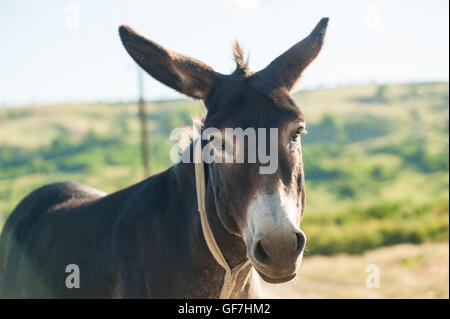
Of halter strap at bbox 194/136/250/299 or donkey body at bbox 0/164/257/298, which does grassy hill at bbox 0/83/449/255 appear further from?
halter strap at bbox 194/136/250/299

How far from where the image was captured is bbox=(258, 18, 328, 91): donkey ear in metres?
3.22

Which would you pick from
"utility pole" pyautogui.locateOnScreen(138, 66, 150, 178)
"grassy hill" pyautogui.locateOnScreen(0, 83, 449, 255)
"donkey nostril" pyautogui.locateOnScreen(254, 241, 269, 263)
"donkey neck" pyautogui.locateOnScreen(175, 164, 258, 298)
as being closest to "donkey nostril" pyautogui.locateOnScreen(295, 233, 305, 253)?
"donkey nostril" pyautogui.locateOnScreen(254, 241, 269, 263)

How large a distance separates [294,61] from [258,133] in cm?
89

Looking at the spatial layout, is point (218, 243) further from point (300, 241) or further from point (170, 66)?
point (170, 66)

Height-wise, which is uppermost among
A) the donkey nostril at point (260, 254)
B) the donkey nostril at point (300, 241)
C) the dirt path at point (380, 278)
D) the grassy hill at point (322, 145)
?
the grassy hill at point (322, 145)

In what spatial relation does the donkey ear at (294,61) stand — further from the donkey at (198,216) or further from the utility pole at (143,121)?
the utility pole at (143,121)

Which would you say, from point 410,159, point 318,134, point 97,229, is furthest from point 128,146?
point 97,229

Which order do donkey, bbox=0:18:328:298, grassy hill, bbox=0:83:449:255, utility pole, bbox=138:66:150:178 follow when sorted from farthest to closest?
grassy hill, bbox=0:83:449:255 → utility pole, bbox=138:66:150:178 → donkey, bbox=0:18:328:298

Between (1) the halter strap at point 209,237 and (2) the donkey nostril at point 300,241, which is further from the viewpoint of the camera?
(1) the halter strap at point 209,237

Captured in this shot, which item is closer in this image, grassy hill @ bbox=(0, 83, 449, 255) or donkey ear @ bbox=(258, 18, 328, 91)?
donkey ear @ bbox=(258, 18, 328, 91)

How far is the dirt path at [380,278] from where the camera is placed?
9.74m

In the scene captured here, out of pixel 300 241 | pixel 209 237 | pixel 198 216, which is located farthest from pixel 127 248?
pixel 300 241

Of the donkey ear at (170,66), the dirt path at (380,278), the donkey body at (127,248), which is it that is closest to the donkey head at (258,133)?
the donkey ear at (170,66)

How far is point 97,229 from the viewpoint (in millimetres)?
3938
